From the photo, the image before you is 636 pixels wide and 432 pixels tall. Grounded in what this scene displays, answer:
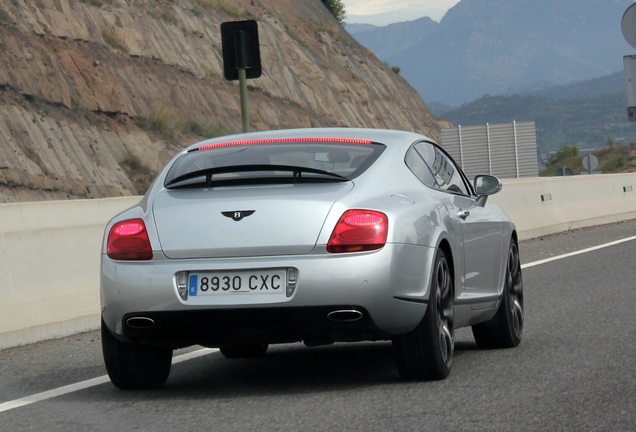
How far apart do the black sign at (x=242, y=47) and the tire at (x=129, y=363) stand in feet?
31.1

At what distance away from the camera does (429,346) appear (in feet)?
23.3

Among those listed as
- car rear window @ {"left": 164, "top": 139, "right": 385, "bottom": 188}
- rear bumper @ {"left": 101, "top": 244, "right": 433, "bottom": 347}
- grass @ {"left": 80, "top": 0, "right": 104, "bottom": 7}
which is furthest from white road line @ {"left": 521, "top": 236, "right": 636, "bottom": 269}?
grass @ {"left": 80, "top": 0, "right": 104, "bottom": 7}

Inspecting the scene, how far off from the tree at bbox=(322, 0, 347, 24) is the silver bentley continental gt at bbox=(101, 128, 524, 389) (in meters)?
78.5

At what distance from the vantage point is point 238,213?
271 inches

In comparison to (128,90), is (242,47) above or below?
above

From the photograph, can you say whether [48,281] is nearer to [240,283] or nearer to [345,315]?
[240,283]

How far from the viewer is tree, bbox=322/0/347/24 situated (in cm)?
8676

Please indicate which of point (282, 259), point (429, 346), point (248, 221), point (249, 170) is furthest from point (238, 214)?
point (429, 346)

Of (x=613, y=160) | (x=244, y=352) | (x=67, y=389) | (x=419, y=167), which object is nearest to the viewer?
(x=67, y=389)

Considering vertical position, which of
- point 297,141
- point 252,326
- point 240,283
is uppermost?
point 297,141

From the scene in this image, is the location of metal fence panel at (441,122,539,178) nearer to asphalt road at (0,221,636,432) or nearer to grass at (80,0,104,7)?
grass at (80,0,104,7)

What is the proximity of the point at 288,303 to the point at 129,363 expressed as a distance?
1139 millimetres

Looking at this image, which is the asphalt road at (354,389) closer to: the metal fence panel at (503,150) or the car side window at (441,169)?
the car side window at (441,169)

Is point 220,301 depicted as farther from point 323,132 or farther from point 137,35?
point 137,35
